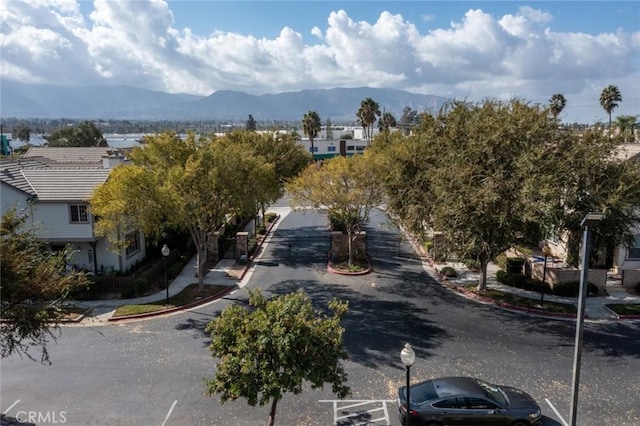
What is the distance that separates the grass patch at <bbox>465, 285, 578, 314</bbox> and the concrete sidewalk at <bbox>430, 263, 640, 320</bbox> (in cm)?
50

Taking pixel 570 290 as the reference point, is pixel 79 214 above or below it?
above

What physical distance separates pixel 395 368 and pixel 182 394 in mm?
7463

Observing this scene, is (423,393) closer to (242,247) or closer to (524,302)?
(524,302)

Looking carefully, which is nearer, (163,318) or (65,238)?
(163,318)

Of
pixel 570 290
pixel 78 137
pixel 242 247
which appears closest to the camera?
pixel 570 290

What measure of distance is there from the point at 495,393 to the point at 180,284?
62.2 ft

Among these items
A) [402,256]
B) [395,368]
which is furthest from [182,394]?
[402,256]

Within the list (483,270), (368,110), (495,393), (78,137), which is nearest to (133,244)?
(483,270)

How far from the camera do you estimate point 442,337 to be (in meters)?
19.7

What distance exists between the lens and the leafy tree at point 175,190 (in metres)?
23.1

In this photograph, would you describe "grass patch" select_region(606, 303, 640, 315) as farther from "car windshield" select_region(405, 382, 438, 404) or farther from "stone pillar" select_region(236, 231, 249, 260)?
"stone pillar" select_region(236, 231, 249, 260)

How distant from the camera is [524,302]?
23.8m

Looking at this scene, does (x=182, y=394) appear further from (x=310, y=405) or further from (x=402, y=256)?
(x=402, y=256)

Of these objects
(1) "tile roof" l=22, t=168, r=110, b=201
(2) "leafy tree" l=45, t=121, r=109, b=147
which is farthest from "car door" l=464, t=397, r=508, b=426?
(2) "leafy tree" l=45, t=121, r=109, b=147
